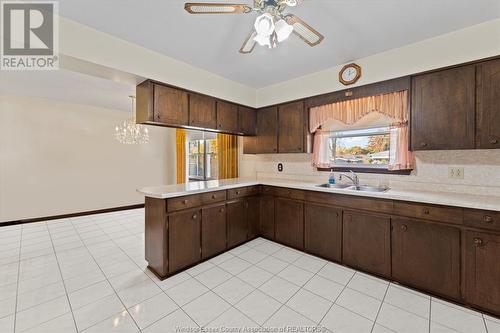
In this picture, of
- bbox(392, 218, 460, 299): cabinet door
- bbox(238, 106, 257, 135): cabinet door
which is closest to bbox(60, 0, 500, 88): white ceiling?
bbox(238, 106, 257, 135): cabinet door

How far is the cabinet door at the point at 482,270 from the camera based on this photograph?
1.66m

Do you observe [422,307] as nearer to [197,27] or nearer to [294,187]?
[294,187]

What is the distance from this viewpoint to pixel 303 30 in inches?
64.5

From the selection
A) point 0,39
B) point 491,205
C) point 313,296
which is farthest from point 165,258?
point 491,205

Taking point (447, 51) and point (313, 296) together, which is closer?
point (313, 296)

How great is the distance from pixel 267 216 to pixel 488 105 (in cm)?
265

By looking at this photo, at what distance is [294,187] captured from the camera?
9.32ft

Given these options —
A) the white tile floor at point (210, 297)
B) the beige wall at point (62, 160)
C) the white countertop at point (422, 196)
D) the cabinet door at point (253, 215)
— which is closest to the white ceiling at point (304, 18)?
the white countertop at point (422, 196)

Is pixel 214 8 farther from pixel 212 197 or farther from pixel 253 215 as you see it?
pixel 253 215

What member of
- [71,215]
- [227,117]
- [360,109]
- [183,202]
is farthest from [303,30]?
[71,215]

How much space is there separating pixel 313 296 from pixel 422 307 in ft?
2.94

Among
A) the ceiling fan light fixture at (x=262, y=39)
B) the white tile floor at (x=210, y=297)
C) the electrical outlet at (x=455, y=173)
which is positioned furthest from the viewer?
the electrical outlet at (x=455, y=173)

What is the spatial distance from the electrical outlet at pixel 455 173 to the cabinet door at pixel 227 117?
2738 mm

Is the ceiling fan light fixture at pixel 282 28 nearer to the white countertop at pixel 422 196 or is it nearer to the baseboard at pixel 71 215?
the white countertop at pixel 422 196
